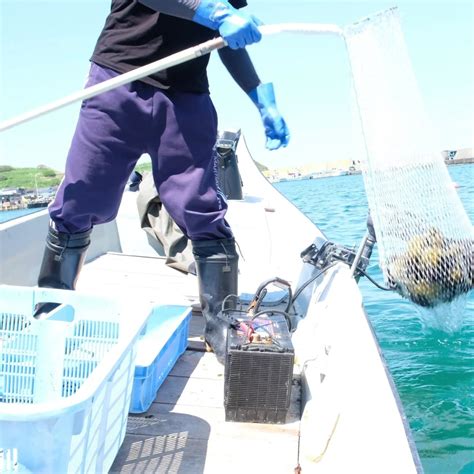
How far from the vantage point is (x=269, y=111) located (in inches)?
114

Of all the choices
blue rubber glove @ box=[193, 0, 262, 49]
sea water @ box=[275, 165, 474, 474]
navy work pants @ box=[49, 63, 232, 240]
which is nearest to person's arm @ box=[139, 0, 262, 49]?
blue rubber glove @ box=[193, 0, 262, 49]

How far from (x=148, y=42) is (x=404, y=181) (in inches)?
51.9

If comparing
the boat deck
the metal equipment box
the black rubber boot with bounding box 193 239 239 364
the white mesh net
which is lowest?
the boat deck

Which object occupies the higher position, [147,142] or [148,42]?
[148,42]

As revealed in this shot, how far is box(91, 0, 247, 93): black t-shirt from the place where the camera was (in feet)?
7.89

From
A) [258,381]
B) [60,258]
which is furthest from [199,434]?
[60,258]

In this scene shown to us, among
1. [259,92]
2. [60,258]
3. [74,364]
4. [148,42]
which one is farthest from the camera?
[259,92]

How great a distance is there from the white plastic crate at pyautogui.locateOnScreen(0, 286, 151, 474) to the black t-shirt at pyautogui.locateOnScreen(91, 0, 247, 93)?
0.99m

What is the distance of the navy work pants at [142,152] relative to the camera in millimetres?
2408

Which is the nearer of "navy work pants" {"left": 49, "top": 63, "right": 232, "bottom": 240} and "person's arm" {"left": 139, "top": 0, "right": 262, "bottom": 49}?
"person's arm" {"left": 139, "top": 0, "right": 262, "bottom": 49}

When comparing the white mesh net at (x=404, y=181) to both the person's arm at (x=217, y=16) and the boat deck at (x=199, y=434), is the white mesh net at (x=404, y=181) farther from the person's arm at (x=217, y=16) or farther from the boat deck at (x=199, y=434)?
the boat deck at (x=199, y=434)

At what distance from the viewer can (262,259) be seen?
15.4 ft

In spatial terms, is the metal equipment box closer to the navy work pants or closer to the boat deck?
the boat deck

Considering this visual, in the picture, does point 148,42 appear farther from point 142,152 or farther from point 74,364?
point 74,364
